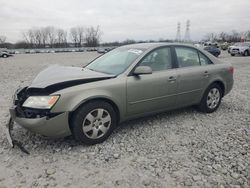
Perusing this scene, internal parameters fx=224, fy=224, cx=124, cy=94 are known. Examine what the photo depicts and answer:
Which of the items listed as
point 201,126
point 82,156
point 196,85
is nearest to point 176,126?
point 201,126

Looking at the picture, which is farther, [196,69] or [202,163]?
[196,69]

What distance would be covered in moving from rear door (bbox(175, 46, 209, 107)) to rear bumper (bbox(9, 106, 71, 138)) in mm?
2150

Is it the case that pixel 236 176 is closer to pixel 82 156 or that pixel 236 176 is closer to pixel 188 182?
pixel 188 182

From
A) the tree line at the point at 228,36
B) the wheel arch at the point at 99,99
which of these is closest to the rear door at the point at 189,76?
the wheel arch at the point at 99,99

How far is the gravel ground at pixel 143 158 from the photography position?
2561 millimetres

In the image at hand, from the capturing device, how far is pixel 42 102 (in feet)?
9.67

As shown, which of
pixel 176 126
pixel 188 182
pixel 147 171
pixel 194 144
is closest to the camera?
pixel 188 182

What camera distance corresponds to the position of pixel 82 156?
3064mm

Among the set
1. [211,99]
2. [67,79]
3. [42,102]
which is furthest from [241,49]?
[42,102]

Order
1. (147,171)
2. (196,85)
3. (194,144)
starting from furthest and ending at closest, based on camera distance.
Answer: (196,85) < (194,144) < (147,171)

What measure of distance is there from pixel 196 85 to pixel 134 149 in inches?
76.5

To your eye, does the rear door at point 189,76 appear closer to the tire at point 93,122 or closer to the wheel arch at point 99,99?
the wheel arch at point 99,99

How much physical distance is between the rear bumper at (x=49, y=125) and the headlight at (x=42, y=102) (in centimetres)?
16

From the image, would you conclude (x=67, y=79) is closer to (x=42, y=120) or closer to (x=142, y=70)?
(x=42, y=120)
